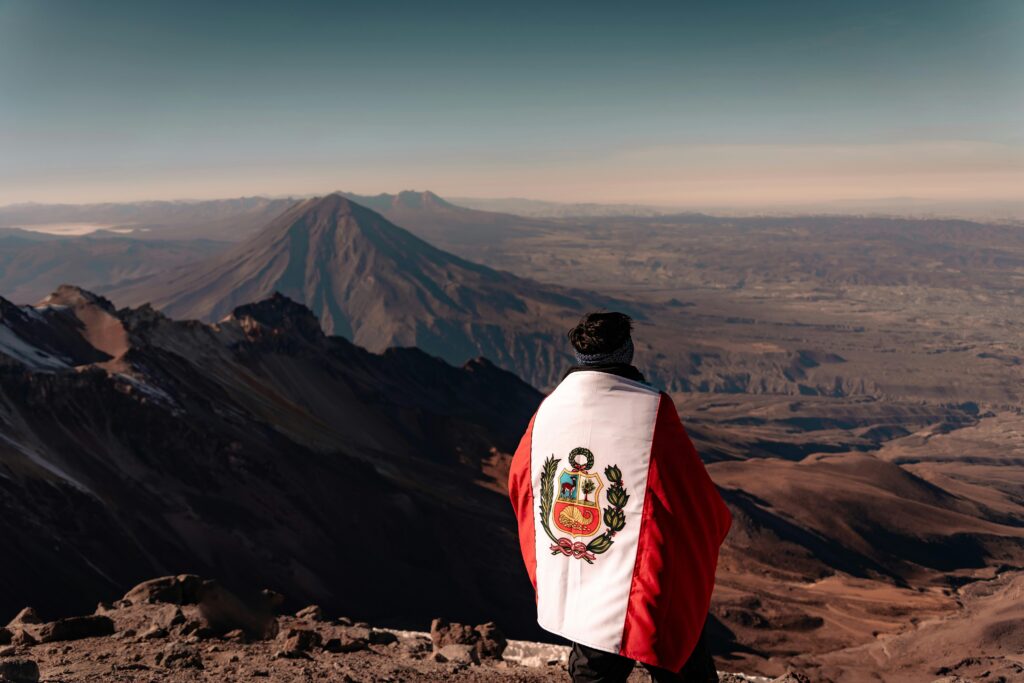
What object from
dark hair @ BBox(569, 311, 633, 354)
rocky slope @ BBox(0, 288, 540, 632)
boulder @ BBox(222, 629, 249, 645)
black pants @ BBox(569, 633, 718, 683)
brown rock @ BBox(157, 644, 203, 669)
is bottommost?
rocky slope @ BBox(0, 288, 540, 632)

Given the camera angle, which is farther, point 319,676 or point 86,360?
point 86,360

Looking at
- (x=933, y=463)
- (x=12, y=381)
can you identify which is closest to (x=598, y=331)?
(x=12, y=381)

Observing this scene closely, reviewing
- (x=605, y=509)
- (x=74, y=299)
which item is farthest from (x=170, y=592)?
(x=74, y=299)

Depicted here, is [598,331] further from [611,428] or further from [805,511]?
[805,511]

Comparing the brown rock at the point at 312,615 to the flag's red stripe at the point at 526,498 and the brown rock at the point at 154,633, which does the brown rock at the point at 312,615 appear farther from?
the flag's red stripe at the point at 526,498

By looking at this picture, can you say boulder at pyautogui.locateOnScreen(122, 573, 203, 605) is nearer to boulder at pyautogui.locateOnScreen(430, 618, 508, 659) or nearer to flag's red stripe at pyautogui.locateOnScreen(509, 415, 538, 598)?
boulder at pyautogui.locateOnScreen(430, 618, 508, 659)

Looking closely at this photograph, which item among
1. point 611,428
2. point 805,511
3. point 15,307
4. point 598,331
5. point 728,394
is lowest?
point 728,394

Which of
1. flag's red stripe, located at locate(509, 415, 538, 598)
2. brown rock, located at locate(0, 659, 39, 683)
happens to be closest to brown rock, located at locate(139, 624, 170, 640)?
brown rock, located at locate(0, 659, 39, 683)

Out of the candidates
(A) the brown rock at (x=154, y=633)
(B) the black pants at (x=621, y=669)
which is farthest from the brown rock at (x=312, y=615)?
(B) the black pants at (x=621, y=669)
